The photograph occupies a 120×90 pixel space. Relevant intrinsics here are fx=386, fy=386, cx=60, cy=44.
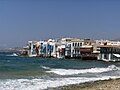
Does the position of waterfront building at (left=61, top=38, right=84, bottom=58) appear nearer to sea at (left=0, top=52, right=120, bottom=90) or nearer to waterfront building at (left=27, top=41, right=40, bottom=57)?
waterfront building at (left=27, top=41, right=40, bottom=57)

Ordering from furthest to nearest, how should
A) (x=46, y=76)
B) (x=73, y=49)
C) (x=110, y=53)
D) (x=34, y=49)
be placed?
1. (x=34, y=49)
2. (x=73, y=49)
3. (x=110, y=53)
4. (x=46, y=76)

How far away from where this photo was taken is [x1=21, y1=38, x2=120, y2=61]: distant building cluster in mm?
101562

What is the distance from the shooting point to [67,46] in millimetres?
124062

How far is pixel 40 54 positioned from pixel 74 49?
24.7 meters

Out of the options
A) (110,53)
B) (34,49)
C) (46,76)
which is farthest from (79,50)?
(46,76)

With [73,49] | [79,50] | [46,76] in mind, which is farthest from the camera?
[73,49]

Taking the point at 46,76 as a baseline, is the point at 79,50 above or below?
below

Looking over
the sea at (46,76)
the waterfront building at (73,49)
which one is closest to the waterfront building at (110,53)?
the waterfront building at (73,49)

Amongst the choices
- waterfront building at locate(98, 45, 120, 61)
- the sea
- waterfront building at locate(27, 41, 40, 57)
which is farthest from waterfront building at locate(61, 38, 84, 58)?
the sea

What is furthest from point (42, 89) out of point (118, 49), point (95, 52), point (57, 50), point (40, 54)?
point (40, 54)

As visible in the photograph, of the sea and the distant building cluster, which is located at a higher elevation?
the sea

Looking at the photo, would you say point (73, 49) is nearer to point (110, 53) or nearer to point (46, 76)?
point (110, 53)

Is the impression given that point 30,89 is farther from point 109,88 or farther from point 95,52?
point 95,52

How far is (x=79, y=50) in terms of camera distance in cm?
11738
